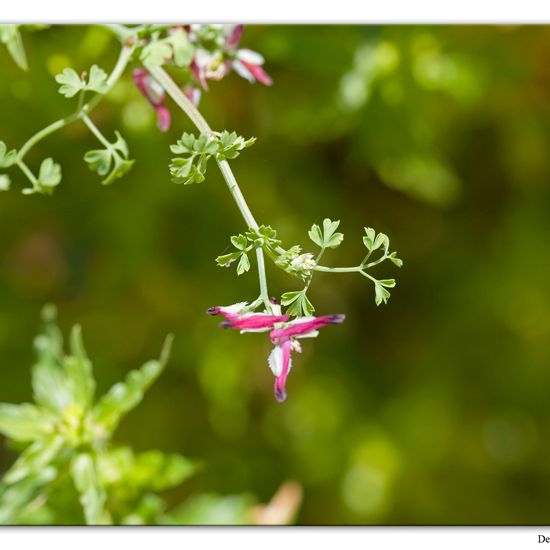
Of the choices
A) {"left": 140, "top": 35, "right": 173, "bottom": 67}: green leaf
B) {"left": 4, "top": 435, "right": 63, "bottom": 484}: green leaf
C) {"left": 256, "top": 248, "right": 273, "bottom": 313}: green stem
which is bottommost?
{"left": 4, "top": 435, "right": 63, "bottom": 484}: green leaf

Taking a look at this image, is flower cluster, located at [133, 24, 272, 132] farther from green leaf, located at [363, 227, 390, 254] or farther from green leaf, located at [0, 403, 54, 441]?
green leaf, located at [0, 403, 54, 441]

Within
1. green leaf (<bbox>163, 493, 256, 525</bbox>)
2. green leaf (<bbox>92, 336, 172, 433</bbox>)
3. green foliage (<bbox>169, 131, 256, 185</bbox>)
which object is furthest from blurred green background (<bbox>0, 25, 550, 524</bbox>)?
green foliage (<bbox>169, 131, 256, 185</bbox>)

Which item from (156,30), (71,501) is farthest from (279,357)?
(71,501)

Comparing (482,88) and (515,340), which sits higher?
(482,88)

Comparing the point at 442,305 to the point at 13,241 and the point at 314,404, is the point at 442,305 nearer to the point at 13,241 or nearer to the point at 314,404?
the point at 314,404

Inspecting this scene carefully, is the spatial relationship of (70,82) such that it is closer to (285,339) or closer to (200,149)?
(200,149)

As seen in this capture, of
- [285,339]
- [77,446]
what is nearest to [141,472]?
[77,446]

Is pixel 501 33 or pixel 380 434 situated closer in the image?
pixel 501 33
